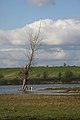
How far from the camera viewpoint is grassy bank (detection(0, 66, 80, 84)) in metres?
154

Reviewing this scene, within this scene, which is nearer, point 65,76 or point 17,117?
point 17,117

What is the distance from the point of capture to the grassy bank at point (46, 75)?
504 feet

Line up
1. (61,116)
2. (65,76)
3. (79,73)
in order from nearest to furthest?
(61,116), (65,76), (79,73)

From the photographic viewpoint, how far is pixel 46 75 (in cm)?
16338

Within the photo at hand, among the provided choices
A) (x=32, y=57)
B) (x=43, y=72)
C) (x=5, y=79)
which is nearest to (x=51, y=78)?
(x=43, y=72)

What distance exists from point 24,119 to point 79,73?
14526cm

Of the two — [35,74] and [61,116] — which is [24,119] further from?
[35,74]

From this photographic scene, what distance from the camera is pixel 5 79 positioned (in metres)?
165

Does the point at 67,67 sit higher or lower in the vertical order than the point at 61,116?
higher

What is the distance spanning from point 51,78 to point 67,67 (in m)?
21.0

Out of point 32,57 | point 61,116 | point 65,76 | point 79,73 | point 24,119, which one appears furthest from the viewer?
point 79,73

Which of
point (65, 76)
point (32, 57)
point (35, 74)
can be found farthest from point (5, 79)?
point (32, 57)

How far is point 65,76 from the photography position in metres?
154

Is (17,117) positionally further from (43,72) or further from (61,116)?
(43,72)
